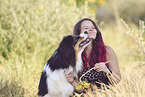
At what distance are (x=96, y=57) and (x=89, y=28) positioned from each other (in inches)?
17.2

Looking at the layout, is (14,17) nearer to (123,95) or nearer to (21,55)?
(21,55)

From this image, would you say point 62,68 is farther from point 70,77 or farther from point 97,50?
point 97,50

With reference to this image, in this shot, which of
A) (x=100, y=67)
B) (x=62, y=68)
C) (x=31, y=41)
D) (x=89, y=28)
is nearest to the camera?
(x=62, y=68)

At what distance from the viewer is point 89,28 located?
2736mm

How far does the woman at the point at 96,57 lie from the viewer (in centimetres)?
271

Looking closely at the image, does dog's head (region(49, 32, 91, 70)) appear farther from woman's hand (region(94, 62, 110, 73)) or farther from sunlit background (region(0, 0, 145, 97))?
sunlit background (region(0, 0, 145, 97))

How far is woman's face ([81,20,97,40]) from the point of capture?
2695 millimetres

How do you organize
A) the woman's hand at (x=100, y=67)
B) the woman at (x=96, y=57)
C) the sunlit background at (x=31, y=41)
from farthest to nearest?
the sunlit background at (x=31, y=41)
the woman at (x=96, y=57)
the woman's hand at (x=100, y=67)

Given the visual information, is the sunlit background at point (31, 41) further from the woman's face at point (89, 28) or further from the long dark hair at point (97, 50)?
the woman's face at point (89, 28)

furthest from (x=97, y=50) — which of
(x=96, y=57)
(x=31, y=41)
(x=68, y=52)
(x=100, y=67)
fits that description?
(x=31, y=41)

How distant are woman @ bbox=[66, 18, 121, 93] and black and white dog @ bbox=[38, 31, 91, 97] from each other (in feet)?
1.05

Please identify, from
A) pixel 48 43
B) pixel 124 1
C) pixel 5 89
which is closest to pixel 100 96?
pixel 5 89

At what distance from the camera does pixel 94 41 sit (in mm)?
2834

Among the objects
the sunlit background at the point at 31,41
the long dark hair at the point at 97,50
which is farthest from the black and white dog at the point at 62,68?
the sunlit background at the point at 31,41
